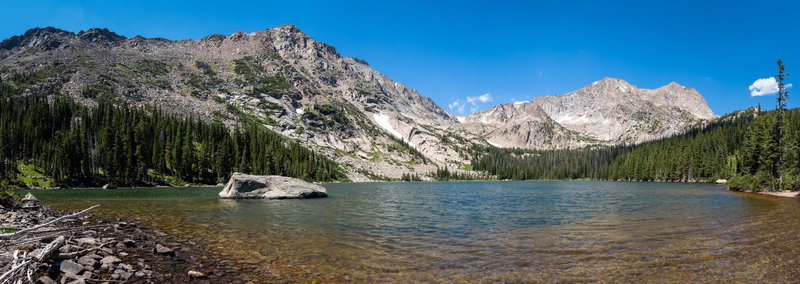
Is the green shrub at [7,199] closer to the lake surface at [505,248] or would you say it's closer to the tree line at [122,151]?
the lake surface at [505,248]

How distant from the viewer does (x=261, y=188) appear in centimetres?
5322

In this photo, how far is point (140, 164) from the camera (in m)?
100

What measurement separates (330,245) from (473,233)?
874 cm

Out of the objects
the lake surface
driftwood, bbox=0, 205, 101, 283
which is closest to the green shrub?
the lake surface

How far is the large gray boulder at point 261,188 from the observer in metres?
51.8

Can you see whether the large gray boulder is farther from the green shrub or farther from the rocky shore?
the rocky shore

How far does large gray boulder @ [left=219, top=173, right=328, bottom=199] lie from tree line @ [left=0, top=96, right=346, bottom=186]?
177ft

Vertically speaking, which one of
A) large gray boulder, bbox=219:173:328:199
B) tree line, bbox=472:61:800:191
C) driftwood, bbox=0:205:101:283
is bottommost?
large gray boulder, bbox=219:173:328:199

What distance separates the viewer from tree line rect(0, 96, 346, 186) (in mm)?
92250

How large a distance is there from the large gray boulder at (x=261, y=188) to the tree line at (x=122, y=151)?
53949mm

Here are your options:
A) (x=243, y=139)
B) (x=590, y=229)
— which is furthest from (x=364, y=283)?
(x=243, y=139)

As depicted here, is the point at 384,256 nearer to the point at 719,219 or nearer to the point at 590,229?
the point at 590,229

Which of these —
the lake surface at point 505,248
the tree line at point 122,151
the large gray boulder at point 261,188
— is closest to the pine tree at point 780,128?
the lake surface at point 505,248

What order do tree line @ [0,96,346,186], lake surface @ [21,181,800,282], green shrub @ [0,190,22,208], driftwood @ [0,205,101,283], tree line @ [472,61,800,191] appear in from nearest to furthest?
→ driftwood @ [0,205,101,283]
lake surface @ [21,181,800,282]
green shrub @ [0,190,22,208]
tree line @ [472,61,800,191]
tree line @ [0,96,346,186]
